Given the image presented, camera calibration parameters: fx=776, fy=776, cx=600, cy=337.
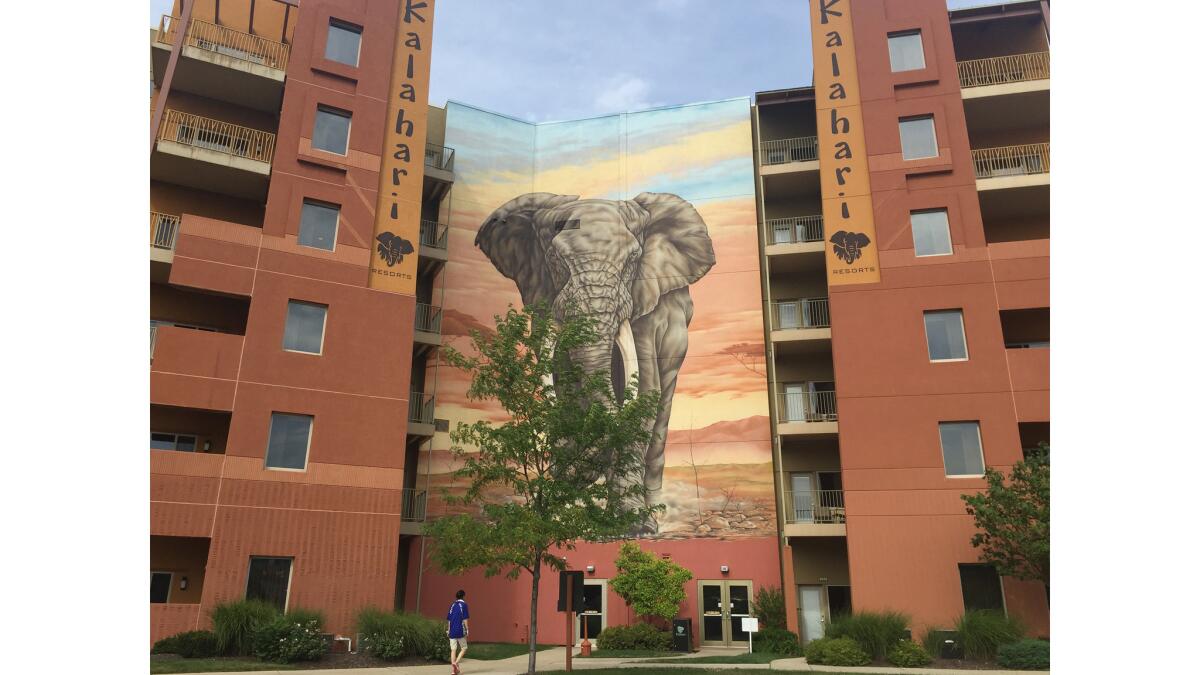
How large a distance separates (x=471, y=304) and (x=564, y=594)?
1875cm

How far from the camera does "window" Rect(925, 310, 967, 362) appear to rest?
87.9 feet

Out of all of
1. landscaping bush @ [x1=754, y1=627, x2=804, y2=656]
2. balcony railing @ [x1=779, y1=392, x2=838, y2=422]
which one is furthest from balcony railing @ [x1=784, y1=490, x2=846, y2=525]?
landscaping bush @ [x1=754, y1=627, x2=804, y2=656]

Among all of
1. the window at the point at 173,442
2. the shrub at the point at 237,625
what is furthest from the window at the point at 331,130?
the shrub at the point at 237,625

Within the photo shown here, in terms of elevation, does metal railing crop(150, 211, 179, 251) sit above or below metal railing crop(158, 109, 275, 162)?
below

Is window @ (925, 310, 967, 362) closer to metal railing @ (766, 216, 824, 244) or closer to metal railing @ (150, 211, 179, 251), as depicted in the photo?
metal railing @ (766, 216, 824, 244)

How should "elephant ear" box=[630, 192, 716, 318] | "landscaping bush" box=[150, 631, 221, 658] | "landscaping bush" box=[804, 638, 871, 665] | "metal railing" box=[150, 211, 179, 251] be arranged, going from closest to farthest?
"landscaping bush" box=[150, 631, 221, 658]
"landscaping bush" box=[804, 638, 871, 665]
"metal railing" box=[150, 211, 179, 251]
"elephant ear" box=[630, 192, 716, 318]

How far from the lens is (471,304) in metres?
34.5

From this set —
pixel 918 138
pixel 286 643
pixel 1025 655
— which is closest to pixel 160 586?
pixel 286 643

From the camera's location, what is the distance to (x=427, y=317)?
3325 cm

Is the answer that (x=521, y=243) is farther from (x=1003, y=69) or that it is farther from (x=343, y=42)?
(x=1003, y=69)

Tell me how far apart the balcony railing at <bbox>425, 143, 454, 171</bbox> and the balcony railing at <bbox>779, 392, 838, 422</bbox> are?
17.8 m

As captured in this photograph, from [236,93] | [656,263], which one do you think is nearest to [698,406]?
[656,263]

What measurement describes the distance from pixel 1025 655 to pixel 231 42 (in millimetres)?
32343

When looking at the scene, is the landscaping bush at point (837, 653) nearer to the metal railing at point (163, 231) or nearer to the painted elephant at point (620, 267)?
the painted elephant at point (620, 267)
